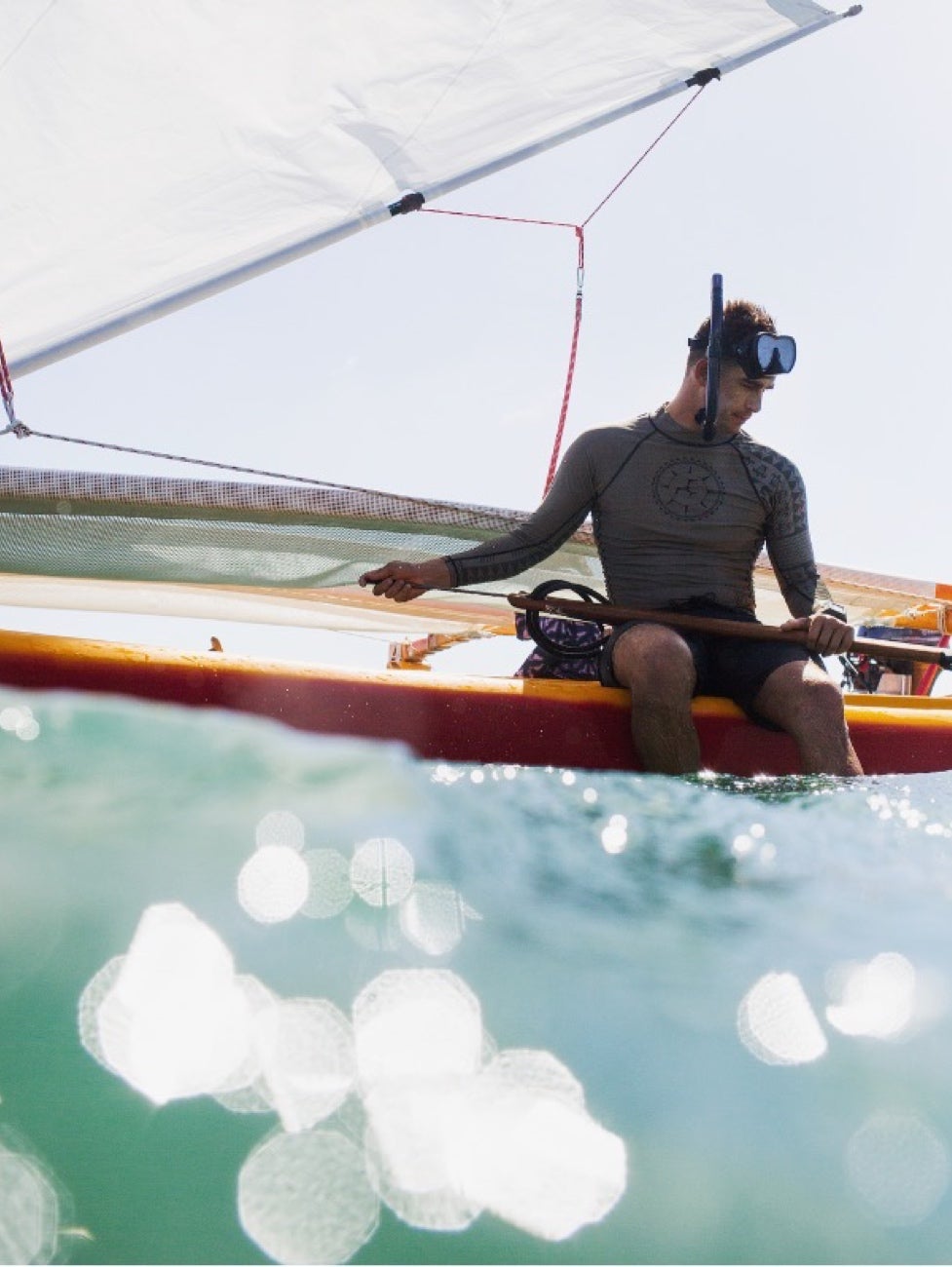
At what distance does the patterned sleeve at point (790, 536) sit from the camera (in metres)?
2.56

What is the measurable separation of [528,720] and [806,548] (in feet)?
3.06

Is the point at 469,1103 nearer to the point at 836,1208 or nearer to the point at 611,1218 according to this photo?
the point at 611,1218

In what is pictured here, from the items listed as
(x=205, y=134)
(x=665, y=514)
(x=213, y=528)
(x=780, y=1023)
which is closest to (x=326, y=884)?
(x=780, y=1023)

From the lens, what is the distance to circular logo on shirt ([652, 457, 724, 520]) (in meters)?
2.47

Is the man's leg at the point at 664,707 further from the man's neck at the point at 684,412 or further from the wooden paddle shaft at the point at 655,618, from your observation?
the man's neck at the point at 684,412

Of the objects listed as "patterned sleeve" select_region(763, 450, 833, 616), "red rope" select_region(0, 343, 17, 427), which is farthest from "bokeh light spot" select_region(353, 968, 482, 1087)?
"patterned sleeve" select_region(763, 450, 833, 616)

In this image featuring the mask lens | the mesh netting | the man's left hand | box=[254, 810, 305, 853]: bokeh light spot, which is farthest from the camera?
the mesh netting

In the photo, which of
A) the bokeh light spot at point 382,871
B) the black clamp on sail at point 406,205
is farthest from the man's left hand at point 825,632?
the black clamp on sail at point 406,205

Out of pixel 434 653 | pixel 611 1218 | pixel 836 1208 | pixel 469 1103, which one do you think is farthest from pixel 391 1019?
pixel 434 653

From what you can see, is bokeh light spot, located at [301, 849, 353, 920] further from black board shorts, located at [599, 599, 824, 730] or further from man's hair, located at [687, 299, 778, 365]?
man's hair, located at [687, 299, 778, 365]

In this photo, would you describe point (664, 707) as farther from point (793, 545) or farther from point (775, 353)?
point (775, 353)

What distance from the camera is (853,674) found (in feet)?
26.2

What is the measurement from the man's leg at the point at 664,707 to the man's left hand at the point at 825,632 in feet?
0.96

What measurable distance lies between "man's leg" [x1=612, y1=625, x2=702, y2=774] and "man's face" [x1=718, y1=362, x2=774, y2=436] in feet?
2.15
